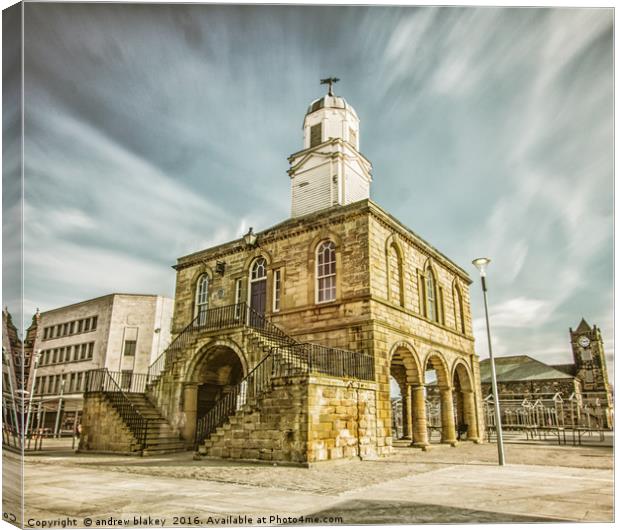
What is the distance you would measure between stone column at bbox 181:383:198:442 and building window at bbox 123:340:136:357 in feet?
68.6

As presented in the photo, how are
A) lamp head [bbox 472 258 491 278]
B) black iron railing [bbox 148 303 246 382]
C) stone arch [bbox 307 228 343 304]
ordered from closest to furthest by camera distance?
lamp head [bbox 472 258 491 278]
stone arch [bbox 307 228 343 304]
black iron railing [bbox 148 303 246 382]

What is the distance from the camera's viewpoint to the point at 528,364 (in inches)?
2045

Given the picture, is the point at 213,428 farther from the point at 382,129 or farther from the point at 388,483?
the point at 382,129

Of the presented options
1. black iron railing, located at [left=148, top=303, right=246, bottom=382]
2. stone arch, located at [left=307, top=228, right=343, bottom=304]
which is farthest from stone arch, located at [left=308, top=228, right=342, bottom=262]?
black iron railing, located at [left=148, top=303, right=246, bottom=382]

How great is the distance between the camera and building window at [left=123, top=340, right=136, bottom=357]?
35188 mm

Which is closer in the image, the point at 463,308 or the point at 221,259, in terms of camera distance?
the point at 221,259

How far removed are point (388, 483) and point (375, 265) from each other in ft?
28.5

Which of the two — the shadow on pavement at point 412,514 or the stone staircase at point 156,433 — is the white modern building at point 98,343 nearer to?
the stone staircase at point 156,433

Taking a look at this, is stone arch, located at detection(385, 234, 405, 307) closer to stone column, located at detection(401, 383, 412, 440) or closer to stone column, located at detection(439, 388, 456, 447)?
stone column, located at detection(439, 388, 456, 447)

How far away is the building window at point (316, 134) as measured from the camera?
20812 mm

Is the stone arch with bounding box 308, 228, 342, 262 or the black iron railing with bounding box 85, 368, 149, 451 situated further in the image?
the stone arch with bounding box 308, 228, 342, 262

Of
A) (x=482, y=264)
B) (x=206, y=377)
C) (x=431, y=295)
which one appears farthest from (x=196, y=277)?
(x=482, y=264)

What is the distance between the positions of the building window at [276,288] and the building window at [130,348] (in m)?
21.4

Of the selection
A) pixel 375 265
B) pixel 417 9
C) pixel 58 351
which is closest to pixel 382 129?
pixel 417 9
